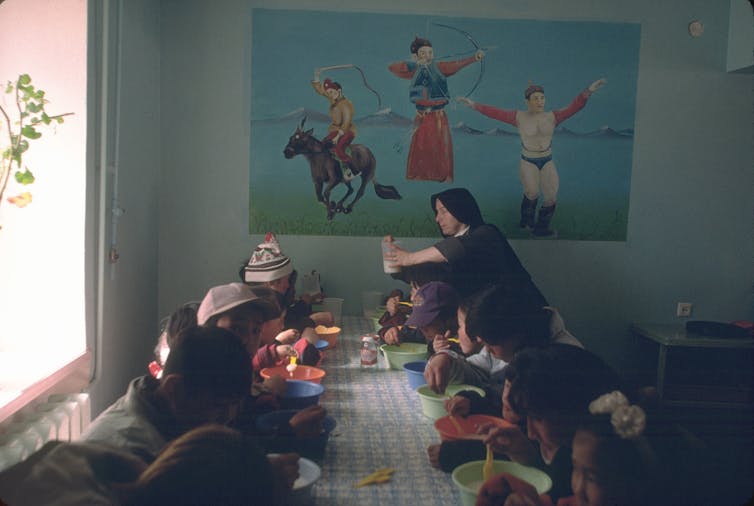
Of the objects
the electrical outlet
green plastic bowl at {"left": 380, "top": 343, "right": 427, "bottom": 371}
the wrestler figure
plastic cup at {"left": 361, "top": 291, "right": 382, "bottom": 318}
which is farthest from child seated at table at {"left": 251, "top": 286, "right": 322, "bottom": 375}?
the electrical outlet

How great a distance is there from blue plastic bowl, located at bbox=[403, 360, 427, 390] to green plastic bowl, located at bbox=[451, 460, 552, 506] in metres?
0.66

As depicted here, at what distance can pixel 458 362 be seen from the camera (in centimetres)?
140

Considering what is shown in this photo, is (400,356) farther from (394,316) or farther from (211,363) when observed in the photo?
(211,363)

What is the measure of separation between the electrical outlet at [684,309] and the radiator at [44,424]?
9.12 feet

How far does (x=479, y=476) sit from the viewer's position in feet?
2.45

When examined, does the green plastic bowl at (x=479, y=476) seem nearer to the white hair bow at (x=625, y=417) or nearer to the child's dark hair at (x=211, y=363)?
the white hair bow at (x=625, y=417)

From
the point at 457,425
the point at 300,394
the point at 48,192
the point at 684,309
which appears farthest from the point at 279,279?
the point at 684,309

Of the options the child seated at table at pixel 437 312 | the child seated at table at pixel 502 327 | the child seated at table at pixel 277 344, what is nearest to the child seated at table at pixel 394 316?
the child seated at table at pixel 277 344

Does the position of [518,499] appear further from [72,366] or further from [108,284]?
[108,284]

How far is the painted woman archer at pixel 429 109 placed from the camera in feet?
10.2

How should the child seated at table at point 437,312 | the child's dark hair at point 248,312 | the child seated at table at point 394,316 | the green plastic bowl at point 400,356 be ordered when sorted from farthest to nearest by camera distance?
the child seated at table at point 394,316
the green plastic bowl at point 400,356
the child seated at table at point 437,312
the child's dark hair at point 248,312

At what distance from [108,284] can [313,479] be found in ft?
5.89

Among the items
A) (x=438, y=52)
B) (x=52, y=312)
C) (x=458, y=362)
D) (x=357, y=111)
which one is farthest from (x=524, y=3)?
(x=52, y=312)

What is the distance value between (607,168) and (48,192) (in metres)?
2.56
